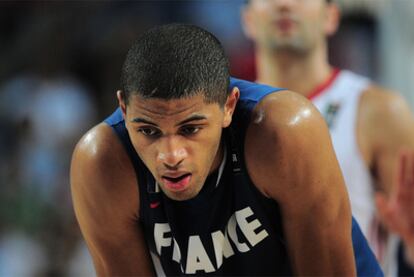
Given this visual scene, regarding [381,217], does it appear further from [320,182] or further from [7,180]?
[7,180]

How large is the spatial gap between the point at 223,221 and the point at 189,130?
0.46 m

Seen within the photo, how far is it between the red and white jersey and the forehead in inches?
77.3

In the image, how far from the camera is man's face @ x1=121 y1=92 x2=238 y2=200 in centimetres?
239

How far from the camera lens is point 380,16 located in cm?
615

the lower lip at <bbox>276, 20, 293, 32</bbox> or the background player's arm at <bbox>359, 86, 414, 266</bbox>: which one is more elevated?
the lower lip at <bbox>276, 20, 293, 32</bbox>

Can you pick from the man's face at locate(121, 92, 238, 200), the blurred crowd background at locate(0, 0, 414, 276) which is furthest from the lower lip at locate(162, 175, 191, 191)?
the blurred crowd background at locate(0, 0, 414, 276)

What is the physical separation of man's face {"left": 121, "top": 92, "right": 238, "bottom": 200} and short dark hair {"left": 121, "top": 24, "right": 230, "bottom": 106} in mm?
30

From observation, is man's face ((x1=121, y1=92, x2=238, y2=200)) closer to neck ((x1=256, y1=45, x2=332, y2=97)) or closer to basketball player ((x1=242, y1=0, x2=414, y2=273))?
basketball player ((x1=242, y1=0, x2=414, y2=273))

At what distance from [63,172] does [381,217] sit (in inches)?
114

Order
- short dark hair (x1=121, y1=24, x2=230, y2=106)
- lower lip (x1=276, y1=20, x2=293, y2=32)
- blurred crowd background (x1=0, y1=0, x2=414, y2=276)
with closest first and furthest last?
short dark hair (x1=121, y1=24, x2=230, y2=106) < lower lip (x1=276, y1=20, x2=293, y2=32) < blurred crowd background (x1=0, y1=0, x2=414, y2=276)

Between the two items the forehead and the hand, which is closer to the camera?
the forehead

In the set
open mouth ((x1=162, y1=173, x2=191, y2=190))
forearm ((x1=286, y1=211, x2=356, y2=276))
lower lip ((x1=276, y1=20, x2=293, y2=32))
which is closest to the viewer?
open mouth ((x1=162, y1=173, x2=191, y2=190))

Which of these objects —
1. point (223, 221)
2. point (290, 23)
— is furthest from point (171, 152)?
point (290, 23)

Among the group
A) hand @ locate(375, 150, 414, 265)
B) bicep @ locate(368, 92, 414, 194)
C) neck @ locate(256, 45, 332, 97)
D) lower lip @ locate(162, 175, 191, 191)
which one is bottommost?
hand @ locate(375, 150, 414, 265)
